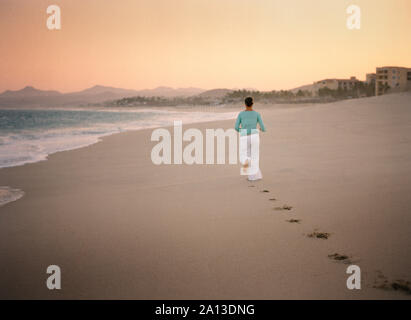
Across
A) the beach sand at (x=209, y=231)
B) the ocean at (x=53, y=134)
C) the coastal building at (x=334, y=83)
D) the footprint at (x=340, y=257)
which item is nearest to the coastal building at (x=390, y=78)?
the coastal building at (x=334, y=83)

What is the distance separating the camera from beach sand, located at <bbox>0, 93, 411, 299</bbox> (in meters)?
2.92

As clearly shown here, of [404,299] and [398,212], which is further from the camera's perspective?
[398,212]

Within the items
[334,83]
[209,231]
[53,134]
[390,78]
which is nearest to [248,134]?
[209,231]

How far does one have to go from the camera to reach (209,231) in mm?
4094

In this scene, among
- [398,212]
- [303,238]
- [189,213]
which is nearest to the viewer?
[303,238]

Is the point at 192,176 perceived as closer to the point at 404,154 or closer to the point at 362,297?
the point at 362,297

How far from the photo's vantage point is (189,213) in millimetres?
4828

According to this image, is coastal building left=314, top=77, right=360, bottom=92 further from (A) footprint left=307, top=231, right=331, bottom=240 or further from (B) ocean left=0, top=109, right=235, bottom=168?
(A) footprint left=307, top=231, right=331, bottom=240

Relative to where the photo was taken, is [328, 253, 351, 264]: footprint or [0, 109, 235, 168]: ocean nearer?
[328, 253, 351, 264]: footprint

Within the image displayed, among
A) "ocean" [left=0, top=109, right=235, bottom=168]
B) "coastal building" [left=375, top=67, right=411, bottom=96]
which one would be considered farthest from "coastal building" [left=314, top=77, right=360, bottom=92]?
"ocean" [left=0, top=109, right=235, bottom=168]

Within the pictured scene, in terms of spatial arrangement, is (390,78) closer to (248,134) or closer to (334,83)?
(334,83)
